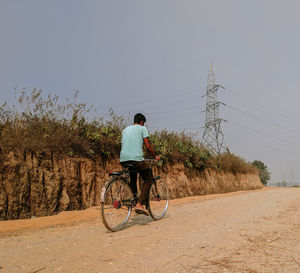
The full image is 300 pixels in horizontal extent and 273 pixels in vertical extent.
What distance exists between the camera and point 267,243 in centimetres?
393

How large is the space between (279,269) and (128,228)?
3486 mm

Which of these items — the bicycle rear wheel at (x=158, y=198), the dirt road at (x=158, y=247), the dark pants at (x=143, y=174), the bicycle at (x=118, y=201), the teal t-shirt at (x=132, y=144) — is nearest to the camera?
the dirt road at (x=158, y=247)

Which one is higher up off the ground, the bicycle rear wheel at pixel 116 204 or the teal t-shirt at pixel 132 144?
the teal t-shirt at pixel 132 144

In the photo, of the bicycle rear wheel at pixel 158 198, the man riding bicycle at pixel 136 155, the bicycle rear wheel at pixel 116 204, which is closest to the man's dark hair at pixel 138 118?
the man riding bicycle at pixel 136 155

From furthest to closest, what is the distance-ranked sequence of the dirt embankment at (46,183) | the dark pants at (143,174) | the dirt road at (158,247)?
the dirt embankment at (46,183) < the dark pants at (143,174) < the dirt road at (158,247)

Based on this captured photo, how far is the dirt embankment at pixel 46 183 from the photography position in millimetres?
7094

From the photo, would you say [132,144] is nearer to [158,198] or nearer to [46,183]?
[158,198]

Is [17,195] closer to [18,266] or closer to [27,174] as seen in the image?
[27,174]

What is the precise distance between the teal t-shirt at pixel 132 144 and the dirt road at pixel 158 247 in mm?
1536

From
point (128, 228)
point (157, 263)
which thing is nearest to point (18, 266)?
point (157, 263)

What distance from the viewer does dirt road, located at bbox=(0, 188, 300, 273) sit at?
315 centimetres

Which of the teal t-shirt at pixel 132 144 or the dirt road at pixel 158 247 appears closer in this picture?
the dirt road at pixel 158 247

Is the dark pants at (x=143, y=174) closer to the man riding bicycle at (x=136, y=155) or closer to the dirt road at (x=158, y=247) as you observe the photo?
the man riding bicycle at (x=136, y=155)

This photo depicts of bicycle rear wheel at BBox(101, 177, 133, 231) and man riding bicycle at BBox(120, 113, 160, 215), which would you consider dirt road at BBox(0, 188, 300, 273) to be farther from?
man riding bicycle at BBox(120, 113, 160, 215)
